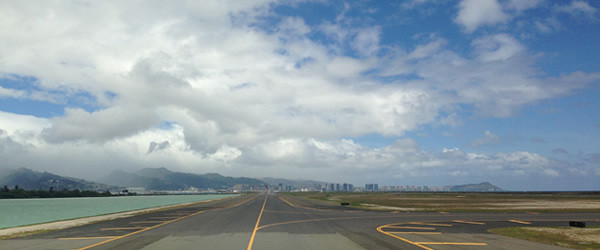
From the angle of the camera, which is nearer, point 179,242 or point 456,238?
point 179,242

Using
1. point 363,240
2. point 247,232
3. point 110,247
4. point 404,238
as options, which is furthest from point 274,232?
point 110,247

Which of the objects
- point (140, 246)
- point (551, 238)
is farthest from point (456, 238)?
point (140, 246)

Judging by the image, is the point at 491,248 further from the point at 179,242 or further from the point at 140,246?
the point at 140,246

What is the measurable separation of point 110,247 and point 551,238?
28552 mm

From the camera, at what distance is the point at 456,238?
25.4 meters

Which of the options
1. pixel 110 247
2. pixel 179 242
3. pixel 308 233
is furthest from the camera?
pixel 308 233

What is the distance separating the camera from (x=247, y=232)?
1099 inches

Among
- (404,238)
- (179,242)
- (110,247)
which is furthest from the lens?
(404,238)

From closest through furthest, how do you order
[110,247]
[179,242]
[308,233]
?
1. [110,247]
2. [179,242]
3. [308,233]

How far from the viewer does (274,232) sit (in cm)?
2805

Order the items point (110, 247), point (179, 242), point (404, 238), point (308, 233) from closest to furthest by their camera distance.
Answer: point (110, 247)
point (179, 242)
point (404, 238)
point (308, 233)

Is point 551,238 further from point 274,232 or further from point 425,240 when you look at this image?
point 274,232

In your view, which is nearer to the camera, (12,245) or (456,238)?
(12,245)

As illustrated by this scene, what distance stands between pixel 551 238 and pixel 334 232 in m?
15.0
